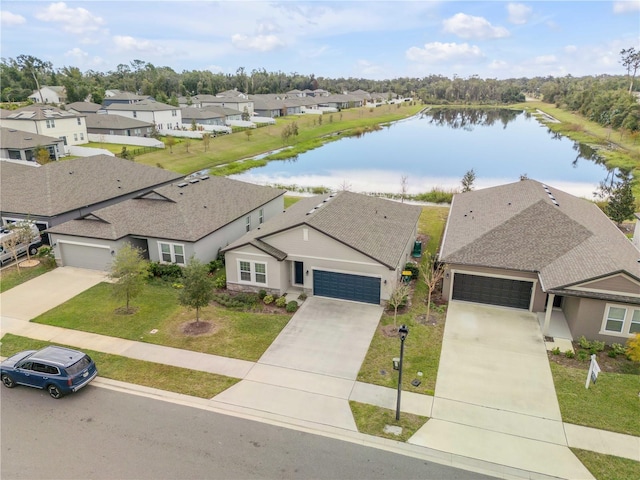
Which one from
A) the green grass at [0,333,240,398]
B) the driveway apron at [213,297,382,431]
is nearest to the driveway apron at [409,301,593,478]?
the driveway apron at [213,297,382,431]

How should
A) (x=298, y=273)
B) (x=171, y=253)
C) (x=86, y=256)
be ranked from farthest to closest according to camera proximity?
1. (x=86, y=256)
2. (x=171, y=253)
3. (x=298, y=273)

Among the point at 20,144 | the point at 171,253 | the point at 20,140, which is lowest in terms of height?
the point at 171,253

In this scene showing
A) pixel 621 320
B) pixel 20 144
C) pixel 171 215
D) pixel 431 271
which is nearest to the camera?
pixel 621 320

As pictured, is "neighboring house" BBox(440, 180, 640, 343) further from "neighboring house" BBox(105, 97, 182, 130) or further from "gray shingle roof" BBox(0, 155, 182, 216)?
"neighboring house" BBox(105, 97, 182, 130)

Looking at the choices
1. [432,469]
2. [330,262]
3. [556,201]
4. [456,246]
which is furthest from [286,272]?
[556,201]

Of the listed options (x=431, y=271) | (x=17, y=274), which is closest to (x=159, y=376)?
(x=431, y=271)

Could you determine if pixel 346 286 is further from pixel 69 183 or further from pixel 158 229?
pixel 69 183

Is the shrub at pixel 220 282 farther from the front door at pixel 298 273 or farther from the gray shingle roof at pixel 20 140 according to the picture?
the gray shingle roof at pixel 20 140
